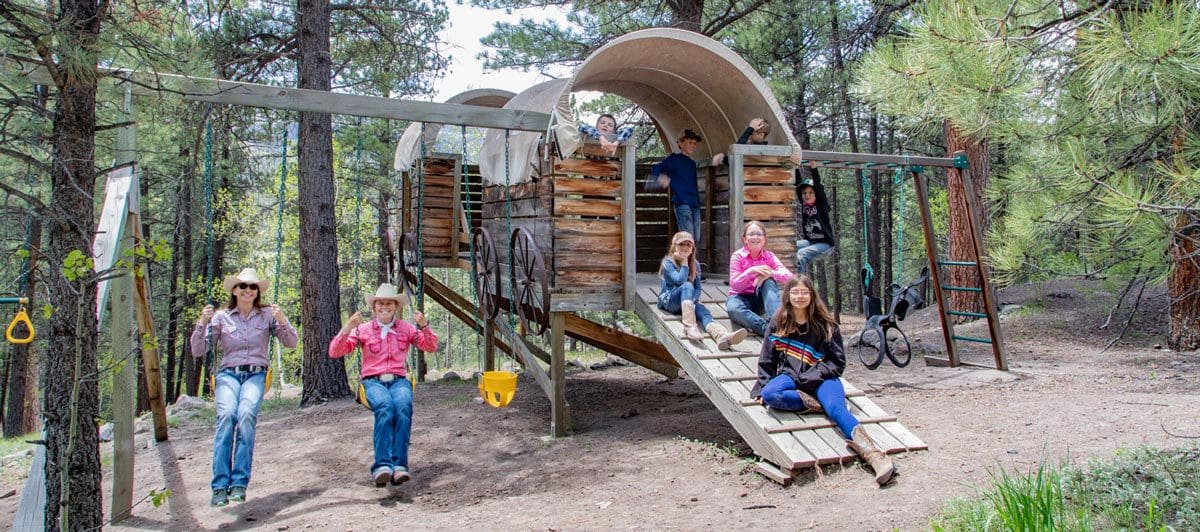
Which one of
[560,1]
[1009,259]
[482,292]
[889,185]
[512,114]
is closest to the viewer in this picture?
[1009,259]

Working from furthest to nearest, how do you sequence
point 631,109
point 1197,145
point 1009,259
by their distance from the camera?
point 631,109
point 1009,259
point 1197,145

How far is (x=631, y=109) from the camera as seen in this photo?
49.4 ft

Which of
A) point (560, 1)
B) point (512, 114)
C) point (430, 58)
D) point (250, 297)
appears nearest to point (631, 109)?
point (560, 1)

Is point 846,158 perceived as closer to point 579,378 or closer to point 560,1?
point 579,378

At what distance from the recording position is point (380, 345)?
5.83 metres

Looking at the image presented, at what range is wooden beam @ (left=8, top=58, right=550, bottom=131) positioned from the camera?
534cm

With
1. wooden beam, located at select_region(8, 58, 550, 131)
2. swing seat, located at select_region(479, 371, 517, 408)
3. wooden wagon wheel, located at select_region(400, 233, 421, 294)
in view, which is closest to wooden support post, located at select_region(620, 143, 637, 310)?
wooden beam, located at select_region(8, 58, 550, 131)

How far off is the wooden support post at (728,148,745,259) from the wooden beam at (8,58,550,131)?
1754mm

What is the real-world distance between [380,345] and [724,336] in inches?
104

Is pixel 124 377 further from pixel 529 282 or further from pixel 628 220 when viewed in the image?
pixel 628 220

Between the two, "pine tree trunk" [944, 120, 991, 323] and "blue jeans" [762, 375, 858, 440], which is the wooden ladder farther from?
"pine tree trunk" [944, 120, 991, 323]

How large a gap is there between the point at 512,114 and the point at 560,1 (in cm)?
708

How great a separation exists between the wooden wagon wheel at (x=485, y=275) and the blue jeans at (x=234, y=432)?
3.16 m

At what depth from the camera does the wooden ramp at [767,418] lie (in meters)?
5.05
